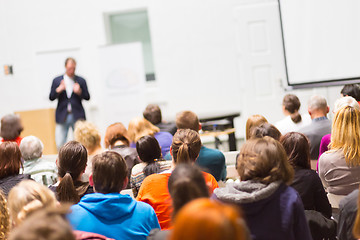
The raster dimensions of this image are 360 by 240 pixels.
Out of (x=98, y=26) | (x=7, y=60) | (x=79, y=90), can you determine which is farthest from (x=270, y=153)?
(x=7, y=60)

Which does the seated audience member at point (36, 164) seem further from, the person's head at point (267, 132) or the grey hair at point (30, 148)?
the person's head at point (267, 132)

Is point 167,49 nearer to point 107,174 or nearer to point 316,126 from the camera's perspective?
point 316,126

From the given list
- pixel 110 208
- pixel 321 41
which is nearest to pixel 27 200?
pixel 110 208

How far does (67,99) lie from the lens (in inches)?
271

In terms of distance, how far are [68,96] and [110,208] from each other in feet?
15.8

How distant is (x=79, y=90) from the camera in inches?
263

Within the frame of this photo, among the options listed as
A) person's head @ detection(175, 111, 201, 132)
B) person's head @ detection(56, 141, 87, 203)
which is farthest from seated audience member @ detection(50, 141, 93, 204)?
person's head @ detection(175, 111, 201, 132)

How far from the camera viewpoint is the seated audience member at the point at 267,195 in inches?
75.4

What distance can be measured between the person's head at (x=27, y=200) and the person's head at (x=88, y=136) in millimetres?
2338

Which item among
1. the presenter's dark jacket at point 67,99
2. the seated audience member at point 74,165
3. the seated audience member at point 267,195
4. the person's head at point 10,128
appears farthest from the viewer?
the presenter's dark jacket at point 67,99

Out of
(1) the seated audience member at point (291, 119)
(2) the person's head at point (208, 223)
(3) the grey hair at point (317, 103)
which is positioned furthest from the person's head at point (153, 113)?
(2) the person's head at point (208, 223)

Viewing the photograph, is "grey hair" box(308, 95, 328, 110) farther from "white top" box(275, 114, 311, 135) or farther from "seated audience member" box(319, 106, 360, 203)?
"seated audience member" box(319, 106, 360, 203)

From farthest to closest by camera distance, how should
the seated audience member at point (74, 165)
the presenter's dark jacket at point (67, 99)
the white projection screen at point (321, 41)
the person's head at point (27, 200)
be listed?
the presenter's dark jacket at point (67, 99)
the white projection screen at point (321, 41)
the seated audience member at point (74, 165)
the person's head at point (27, 200)

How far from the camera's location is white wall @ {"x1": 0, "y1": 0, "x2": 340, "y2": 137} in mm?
8617
